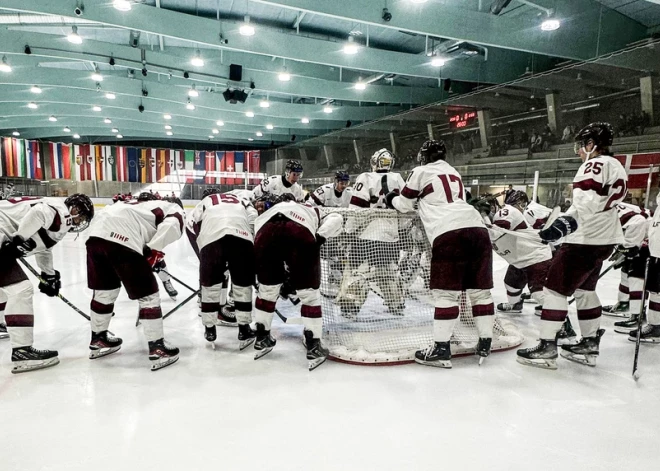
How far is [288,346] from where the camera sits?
8.68 feet

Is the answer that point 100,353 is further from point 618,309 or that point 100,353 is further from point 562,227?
point 618,309

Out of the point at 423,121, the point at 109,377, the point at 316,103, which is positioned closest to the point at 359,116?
the point at 316,103

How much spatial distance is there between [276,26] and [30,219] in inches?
Answer: 247

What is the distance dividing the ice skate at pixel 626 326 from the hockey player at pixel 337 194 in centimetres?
249

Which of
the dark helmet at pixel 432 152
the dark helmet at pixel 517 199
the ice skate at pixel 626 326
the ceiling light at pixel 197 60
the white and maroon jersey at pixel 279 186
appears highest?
the ceiling light at pixel 197 60

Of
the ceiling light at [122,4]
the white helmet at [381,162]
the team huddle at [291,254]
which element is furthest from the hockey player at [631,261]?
the ceiling light at [122,4]

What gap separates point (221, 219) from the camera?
8.27 ft

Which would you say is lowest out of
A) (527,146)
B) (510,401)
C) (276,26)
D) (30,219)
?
(510,401)

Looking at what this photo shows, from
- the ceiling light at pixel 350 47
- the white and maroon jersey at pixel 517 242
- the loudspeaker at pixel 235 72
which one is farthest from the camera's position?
the loudspeaker at pixel 235 72

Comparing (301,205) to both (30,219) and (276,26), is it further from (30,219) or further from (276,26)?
(276,26)

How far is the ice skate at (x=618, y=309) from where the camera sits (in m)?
3.50

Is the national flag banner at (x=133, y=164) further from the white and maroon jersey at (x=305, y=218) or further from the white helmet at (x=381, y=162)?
the white and maroon jersey at (x=305, y=218)

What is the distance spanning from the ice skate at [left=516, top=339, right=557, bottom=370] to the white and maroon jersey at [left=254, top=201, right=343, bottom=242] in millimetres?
1335

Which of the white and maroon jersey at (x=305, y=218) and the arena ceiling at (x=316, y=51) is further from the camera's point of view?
the arena ceiling at (x=316, y=51)
